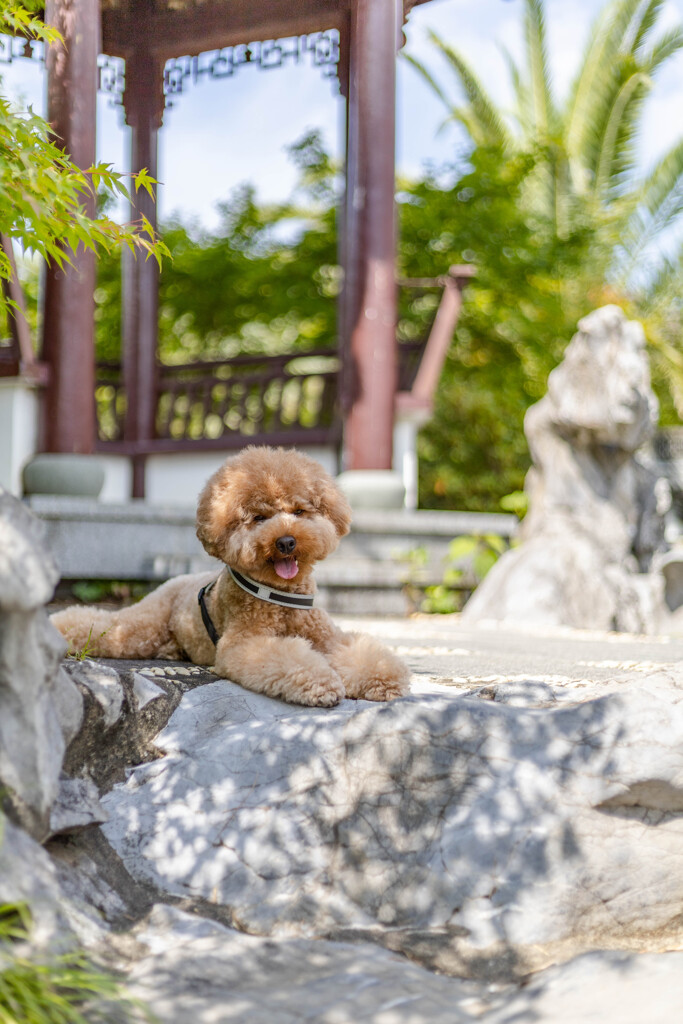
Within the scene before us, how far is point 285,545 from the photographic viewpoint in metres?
2.81

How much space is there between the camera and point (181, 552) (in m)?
6.74

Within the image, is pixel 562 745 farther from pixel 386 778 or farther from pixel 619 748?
pixel 386 778

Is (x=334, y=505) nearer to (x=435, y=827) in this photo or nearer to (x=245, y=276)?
(x=435, y=827)

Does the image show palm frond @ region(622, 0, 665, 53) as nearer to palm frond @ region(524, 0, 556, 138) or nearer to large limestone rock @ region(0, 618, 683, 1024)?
palm frond @ region(524, 0, 556, 138)

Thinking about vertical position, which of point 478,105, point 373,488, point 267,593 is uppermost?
point 478,105

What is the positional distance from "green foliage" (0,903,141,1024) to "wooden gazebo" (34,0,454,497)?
452 centimetres

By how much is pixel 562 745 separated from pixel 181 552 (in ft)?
14.3

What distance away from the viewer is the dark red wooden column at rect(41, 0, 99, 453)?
581cm

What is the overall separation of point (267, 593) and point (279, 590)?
0.05 metres

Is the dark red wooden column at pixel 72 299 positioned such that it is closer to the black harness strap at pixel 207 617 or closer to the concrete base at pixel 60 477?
the concrete base at pixel 60 477

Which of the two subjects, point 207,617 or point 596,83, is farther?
point 596,83

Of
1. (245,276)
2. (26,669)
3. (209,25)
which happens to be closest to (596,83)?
(245,276)

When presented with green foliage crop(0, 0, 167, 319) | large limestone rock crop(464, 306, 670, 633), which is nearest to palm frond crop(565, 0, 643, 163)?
large limestone rock crop(464, 306, 670, 633)

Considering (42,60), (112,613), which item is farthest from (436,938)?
(42,60)
